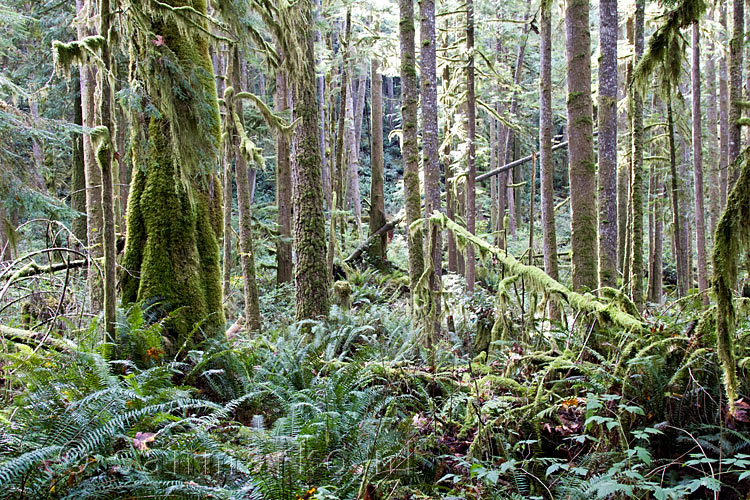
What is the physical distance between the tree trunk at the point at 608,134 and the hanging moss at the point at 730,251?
4.34m

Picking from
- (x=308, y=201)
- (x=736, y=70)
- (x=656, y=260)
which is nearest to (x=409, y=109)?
(x=308, y=201)

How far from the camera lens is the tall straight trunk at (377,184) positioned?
16609 millimetres

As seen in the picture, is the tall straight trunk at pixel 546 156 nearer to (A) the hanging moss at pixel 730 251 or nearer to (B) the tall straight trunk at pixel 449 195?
(B) the tall straight trunk at pixel 449 195

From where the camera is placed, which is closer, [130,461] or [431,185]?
[130,461]

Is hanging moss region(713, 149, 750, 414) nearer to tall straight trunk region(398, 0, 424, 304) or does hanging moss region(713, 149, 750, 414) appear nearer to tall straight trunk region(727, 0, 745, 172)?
tall straight trunk region(398, 0, 424, 304)

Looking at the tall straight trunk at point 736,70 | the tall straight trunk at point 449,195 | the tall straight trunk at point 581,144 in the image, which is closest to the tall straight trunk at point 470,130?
the tall straight trunk at point 449,195

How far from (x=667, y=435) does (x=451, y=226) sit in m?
3.05

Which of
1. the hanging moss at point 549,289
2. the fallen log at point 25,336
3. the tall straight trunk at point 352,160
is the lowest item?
the fallen log at point 25,336

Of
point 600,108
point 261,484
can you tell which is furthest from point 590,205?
point 261,484

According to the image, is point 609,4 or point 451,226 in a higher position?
point 609,4

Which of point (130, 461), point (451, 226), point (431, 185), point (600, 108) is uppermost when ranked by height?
point (600, 108)

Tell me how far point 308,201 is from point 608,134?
5.08 meters

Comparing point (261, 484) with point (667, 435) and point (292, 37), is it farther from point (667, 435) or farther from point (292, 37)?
point (292, 37)

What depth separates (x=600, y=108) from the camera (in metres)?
7.44
